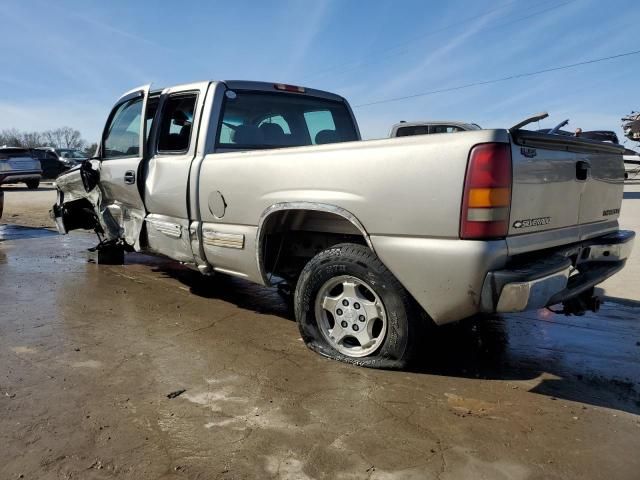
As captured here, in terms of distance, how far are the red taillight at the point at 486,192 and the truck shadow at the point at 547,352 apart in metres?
0.82

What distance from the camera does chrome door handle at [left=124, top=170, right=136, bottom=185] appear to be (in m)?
5.15

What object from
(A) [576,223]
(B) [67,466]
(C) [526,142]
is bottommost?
(B) [67,466]

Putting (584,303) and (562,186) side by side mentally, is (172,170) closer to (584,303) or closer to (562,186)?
(562,186)

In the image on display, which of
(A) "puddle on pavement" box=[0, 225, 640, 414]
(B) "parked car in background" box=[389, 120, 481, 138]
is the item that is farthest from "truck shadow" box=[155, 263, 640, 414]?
(B) "parked car in background" box=[389, 120, 481, 138]

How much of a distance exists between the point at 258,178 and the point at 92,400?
1.80 m

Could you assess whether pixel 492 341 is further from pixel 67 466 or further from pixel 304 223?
pixel 67 466

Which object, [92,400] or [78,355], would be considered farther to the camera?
[78,355]

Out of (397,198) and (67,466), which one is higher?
(397,198)

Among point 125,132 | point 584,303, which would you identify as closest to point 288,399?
point 584,303

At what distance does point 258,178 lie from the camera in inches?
146

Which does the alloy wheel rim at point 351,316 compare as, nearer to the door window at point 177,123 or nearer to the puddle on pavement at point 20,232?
the door window at point 177,123

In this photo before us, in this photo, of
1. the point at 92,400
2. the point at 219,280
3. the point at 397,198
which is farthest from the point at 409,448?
the point at 219,280

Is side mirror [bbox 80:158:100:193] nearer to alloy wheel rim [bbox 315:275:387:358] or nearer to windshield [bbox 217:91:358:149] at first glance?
windshield [bbox 217:91:358:149]

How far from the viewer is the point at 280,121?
4984mm
